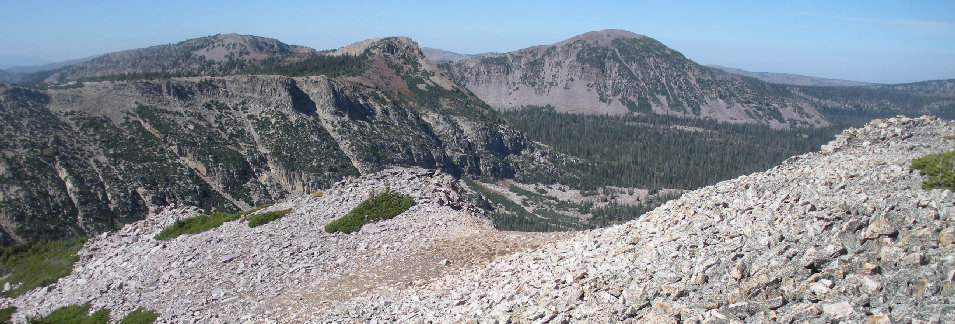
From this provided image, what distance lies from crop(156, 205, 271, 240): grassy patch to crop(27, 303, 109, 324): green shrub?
21.9 feet

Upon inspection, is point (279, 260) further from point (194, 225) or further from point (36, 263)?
point (36, 263)

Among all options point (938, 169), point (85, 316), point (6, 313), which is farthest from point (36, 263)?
point (938, 169)

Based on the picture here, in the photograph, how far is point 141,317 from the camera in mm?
20031

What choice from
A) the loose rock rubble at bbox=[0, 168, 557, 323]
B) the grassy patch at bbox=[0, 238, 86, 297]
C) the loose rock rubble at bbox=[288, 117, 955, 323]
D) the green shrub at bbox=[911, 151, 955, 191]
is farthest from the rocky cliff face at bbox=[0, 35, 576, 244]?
the green shrub at bbox=[911, 151, 955, 191]

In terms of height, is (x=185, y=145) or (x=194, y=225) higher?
(x=194, y=225)

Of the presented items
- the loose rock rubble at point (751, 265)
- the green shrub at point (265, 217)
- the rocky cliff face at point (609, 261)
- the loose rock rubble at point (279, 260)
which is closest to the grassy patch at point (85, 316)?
the loose rock rubble at point (279, 260)

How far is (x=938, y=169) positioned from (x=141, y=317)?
26.8 meters

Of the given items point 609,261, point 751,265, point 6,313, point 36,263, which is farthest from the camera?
point 36,263

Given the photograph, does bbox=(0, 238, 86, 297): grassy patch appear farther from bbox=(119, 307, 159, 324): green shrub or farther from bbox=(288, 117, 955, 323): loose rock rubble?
bbox=(288, 117, 955, 323): loose rock rubble

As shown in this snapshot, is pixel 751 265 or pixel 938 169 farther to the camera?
pixel 938 169

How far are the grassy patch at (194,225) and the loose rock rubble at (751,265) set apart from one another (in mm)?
14716

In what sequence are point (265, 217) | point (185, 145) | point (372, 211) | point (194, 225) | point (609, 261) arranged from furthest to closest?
point (185, 145)
point (194, 225)
point (265, 217)
point (372, 211)
point (609, 261)

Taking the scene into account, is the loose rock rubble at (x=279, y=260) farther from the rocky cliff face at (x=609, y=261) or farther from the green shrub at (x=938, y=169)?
the green shrub at (x=938, y=169)

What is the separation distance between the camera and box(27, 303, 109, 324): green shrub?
21.1 meters
